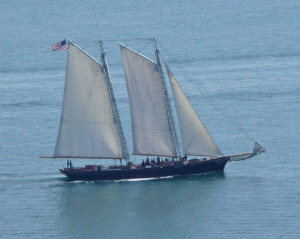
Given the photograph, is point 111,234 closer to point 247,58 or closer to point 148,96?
point 148,96

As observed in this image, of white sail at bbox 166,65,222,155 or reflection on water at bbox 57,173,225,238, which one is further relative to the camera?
white sail at bbox 166,65,222,155

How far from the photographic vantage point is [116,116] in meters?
135

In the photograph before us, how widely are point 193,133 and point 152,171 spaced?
5717 mm

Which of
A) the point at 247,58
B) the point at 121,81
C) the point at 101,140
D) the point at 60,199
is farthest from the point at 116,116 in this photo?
the point at 247,58

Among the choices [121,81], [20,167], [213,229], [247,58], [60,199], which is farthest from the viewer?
[247,58]

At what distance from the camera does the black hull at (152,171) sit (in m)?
133

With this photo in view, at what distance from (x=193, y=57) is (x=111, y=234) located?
256ft

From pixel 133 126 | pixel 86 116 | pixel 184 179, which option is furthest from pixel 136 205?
pixel 86 116

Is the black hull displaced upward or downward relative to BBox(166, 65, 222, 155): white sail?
downward

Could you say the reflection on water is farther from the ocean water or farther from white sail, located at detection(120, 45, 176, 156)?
white sail, located at detection(120, 45, 176, 156)

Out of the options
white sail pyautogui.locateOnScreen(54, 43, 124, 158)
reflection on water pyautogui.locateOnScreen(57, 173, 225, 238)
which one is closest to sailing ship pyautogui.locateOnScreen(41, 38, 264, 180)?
white sail pyautogui.locateOnScreen(54, 43, 124, 158)

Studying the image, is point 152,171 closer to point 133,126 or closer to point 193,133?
point 133,126

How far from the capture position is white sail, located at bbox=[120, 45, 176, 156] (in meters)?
133

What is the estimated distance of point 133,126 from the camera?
134375 millimetres
